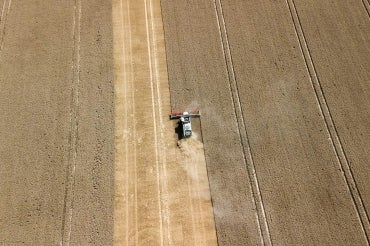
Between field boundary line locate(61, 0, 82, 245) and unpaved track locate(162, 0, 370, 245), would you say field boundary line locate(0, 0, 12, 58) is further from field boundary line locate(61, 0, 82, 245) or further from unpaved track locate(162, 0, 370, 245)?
unpaved track locate(162, 0, 370, 245)

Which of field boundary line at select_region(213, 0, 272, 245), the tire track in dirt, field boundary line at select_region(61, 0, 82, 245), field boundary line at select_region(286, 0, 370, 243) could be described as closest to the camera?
field boundary line at select_region(213, 0, 272, 245)

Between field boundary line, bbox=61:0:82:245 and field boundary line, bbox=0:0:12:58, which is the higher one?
field boundary line, bbox=0:0:12:58

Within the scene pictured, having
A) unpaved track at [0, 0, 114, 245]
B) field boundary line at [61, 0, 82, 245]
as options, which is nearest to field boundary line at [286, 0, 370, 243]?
unpaved track at [0, 0, 114, 245]

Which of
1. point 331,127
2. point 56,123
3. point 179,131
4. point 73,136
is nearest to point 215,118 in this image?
point 179,131

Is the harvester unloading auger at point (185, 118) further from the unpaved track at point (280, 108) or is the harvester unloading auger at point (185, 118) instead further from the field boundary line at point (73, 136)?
the field boundary line at point (73, 136)

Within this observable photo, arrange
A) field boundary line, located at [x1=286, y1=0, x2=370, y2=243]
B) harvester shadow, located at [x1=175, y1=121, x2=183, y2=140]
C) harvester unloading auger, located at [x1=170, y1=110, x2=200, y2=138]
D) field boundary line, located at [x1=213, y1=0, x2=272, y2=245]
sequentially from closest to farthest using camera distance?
field boundary line, located at [x1=213, y1=0, x2=272, y2=245] < field boundary line, located at [x1=286, y1=0, x2=370, y2=243] < harvester unloading auger, located at [x1=170, y1=110, x2=200, y2=138] < harvester shadow, located at [x1=175, y1=121, x2=183, y2=140]

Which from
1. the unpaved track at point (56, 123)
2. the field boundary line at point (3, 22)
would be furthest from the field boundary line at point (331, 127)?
the field boundary line at point (3, 22)

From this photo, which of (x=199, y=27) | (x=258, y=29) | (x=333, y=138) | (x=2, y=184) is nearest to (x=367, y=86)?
(x=333, y=138)
